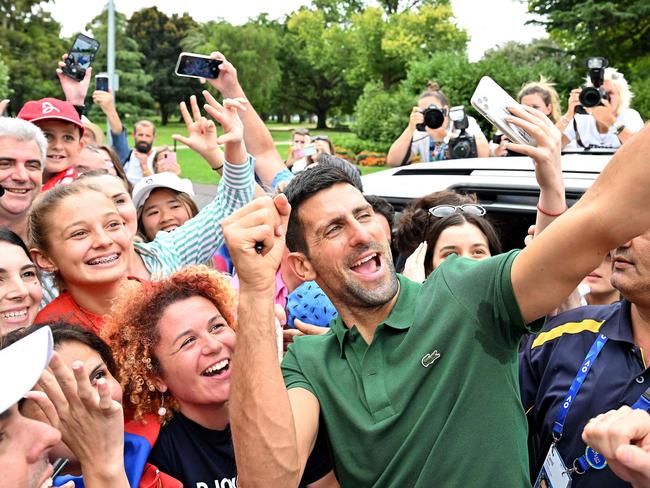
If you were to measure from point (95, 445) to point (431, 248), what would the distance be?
2114 mm

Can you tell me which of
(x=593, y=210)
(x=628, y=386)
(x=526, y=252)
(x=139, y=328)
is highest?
(x=593, y=210)

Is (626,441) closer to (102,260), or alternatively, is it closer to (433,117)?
(102,260)

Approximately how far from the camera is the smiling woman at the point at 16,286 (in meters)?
2.71

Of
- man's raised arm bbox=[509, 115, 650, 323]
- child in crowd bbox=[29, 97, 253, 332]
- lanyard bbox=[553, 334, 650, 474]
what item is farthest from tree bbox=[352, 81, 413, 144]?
man's raised arm bbox=[509, 115, 650, 323]

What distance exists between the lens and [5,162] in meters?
3.71

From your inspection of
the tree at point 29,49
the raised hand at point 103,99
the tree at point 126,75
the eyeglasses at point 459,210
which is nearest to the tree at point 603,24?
the raised hand at point 103,99

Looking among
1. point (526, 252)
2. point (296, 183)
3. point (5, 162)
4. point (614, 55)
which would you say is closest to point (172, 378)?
point (296, 183)

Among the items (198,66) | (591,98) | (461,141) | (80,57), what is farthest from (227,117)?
(591,98)

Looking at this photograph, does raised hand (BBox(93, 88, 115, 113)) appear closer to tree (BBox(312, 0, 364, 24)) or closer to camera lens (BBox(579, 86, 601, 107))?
camera lens (BBox(579, 86, 601, 107))

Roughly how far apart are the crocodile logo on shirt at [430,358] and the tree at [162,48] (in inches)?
2352

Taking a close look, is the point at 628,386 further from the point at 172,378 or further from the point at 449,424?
the point at 172,378

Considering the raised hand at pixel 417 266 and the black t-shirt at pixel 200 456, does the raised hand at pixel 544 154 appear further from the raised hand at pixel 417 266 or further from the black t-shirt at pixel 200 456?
the black t-shirt at pixel 200 456

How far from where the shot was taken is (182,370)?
8.01ft

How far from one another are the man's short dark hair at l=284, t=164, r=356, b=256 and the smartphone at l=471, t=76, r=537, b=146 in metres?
0.57
